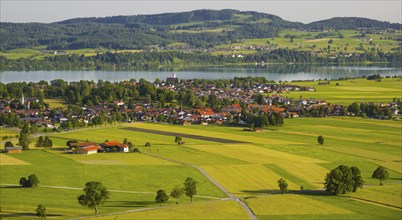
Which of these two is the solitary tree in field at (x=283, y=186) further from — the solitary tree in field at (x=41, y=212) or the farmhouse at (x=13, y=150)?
the farmhouse at (x=13, y=150)

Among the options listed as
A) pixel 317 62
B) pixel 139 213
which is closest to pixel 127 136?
pixel 139 213

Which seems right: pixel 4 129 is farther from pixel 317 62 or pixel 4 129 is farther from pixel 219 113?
pixel 317 62

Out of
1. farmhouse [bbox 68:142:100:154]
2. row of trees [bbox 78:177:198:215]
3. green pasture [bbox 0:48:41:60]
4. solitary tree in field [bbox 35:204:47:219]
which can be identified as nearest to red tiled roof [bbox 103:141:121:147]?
farmhouse [bbox 68:142:100:154]

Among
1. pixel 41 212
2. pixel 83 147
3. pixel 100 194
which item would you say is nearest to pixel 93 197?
pixel 100 194

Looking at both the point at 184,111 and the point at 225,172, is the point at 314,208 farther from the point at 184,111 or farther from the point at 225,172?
the point at 184,111

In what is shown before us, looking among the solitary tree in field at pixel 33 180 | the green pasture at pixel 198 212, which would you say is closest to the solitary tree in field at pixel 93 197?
the green pasture at pixel 198 212

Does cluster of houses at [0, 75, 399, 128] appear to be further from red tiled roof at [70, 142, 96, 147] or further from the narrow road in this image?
the narrow road
